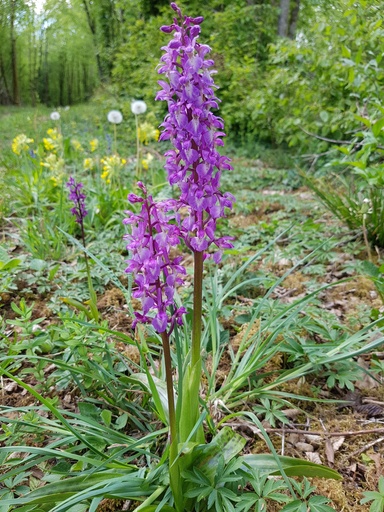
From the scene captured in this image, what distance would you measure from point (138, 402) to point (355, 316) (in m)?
1.25

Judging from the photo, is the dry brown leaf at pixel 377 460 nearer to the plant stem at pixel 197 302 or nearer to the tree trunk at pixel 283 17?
the plant stem at pixel 197 302

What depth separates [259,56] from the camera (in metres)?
10.1

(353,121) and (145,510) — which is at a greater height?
(353,121)

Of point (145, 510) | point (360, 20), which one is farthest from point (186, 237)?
point (360, 20)

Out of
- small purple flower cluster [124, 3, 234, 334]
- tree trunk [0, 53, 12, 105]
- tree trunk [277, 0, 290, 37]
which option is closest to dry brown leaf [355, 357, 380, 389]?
small purple flower cluster [124, 3, 234, 334]

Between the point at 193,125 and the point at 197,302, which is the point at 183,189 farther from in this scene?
the point at 197,302

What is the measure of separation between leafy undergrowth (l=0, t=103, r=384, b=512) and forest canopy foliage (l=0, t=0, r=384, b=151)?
4.04 ft

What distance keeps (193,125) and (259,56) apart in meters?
10.5

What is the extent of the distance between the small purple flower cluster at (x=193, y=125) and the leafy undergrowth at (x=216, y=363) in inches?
25.7

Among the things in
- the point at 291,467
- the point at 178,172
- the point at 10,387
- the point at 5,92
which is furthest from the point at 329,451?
the point at 5,92

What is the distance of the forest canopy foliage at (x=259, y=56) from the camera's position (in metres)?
3.62

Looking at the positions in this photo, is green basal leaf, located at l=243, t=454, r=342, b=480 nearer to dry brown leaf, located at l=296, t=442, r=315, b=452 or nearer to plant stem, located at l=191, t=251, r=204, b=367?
dry brown leaf, located at l=296, t=442, r=315, b=452

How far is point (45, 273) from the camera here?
2766 mm

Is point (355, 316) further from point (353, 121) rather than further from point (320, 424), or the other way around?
point (353, 121)
